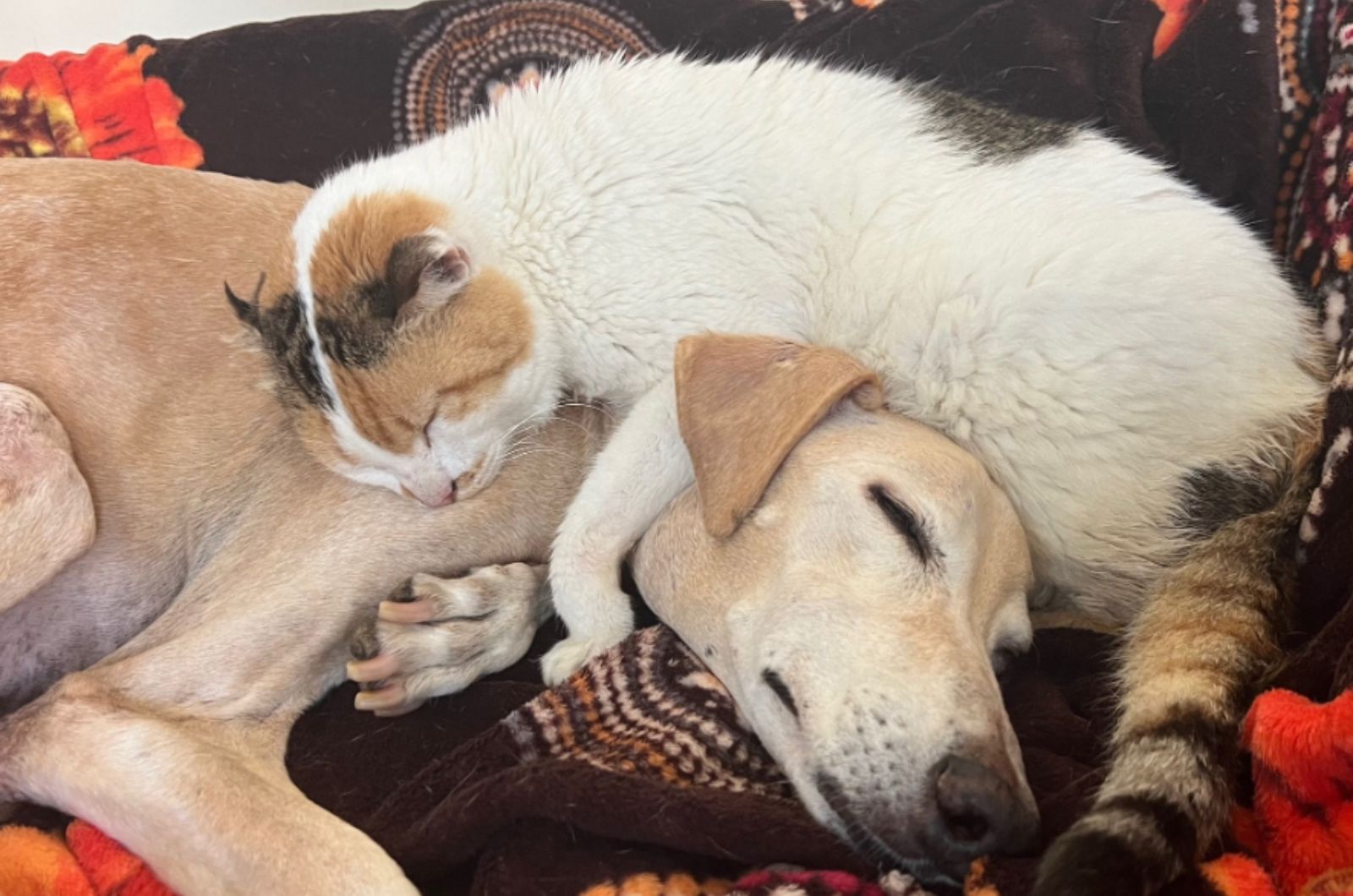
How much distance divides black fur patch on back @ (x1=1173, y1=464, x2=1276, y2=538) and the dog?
0.26 metres

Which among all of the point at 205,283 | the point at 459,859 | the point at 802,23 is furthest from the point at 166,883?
the point at 802,23

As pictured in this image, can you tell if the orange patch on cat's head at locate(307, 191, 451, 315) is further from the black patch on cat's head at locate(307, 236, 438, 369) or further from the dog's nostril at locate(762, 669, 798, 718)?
the dog's nostril at locate(762, 669, 798, 718)

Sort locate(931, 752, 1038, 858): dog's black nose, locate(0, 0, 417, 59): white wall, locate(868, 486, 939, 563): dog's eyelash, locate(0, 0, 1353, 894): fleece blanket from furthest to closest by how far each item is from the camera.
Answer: locate(0, 0, 417, 59): white wall < locate(868, 486, 939, 563): dog's eyelash < locate(0, 0, 1353, 894): fleece blanket < locate(931, 752, 1038, 858): dog's black nose

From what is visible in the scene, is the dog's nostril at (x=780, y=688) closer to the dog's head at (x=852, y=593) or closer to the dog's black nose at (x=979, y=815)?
the dog's head at (x=852, y=593)

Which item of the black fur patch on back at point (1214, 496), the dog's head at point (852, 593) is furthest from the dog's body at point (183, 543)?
the black fur patch on back at point (1214, 496)

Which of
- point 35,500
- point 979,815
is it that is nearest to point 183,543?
point 35,500

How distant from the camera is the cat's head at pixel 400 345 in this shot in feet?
5.98

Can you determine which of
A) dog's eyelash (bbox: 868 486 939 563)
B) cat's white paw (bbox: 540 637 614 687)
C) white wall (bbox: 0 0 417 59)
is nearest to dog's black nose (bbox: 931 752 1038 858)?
dog's eyelash (bbox: 868 486 939 563)

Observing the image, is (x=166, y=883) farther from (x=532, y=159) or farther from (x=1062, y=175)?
(x=1062, y=175)

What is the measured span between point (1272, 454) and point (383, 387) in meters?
1.48

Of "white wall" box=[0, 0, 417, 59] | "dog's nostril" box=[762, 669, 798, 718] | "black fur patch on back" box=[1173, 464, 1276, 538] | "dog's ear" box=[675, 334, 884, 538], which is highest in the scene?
"white wall" box=[0, 0, 417, 59]

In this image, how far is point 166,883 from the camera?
1.58 meters

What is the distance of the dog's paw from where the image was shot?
1.72 metres

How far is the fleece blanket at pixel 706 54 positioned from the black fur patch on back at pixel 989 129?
433mm
